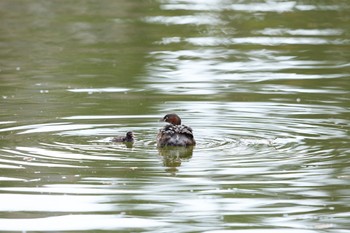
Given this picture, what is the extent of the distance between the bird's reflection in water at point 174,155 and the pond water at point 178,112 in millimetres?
27

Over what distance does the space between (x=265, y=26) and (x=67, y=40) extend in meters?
4.31

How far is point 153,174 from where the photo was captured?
11.3 m

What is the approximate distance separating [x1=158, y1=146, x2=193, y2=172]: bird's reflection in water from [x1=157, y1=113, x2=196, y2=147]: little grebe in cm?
6

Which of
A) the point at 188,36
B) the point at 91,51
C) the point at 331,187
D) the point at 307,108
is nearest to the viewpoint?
the point at 331,187

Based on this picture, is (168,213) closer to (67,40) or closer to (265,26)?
(67,40)

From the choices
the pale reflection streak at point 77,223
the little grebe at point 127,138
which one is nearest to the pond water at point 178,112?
the pale reflection streak at point 77,223

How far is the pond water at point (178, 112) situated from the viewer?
994 centimetres

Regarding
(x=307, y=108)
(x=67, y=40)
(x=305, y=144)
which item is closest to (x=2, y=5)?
(x=67, y=40)

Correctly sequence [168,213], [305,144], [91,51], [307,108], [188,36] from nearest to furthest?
[168,213] < [305,144] < [307,108] < [91,51] < [188,36]

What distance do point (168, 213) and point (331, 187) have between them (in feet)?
5.89

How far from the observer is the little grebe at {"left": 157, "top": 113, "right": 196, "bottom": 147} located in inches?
503

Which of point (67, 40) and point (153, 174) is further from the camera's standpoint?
point (67, 40)

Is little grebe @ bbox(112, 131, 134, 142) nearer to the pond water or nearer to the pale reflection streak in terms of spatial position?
the pond water

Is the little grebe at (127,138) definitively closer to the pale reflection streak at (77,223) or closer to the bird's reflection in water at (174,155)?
the bird's reflection in water at (174,155)
